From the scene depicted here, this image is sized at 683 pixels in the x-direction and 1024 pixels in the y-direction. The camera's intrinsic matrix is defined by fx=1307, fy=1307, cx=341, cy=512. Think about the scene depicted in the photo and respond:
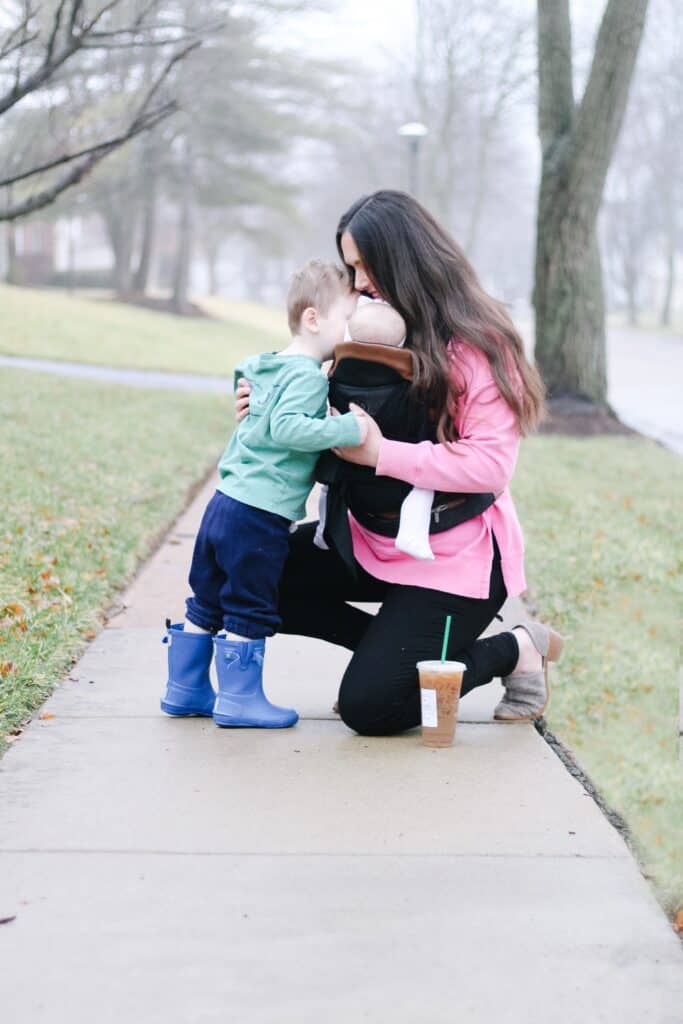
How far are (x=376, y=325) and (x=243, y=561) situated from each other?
80cm

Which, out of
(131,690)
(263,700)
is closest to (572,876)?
(263,700)

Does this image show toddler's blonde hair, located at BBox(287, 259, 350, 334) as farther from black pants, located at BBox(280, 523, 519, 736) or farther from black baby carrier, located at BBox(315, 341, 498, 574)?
black pants, located at BBox(280, 523, 519, 736)

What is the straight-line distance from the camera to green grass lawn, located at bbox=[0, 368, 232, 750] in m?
4.91

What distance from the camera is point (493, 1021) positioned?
235cm

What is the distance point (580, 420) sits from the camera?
13.4 metres

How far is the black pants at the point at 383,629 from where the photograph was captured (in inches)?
154

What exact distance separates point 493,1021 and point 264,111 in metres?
34.5

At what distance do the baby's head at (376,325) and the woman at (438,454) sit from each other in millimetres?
46

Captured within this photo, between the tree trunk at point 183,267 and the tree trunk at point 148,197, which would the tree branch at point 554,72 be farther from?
the tree trunk at point 183,267

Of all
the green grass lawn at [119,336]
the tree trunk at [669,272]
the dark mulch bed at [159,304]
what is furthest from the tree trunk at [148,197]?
the tree trunk at [669,272]

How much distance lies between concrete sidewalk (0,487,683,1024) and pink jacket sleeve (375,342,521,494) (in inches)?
32.4

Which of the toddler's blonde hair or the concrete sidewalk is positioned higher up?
the toddler's blonde hair

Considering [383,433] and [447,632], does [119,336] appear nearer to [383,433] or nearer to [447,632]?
[383,433]

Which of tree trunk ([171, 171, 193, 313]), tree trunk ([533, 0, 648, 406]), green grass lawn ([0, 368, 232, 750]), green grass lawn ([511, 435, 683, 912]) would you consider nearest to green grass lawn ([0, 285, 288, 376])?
tree trunk ([171, 171, 193, 313])
